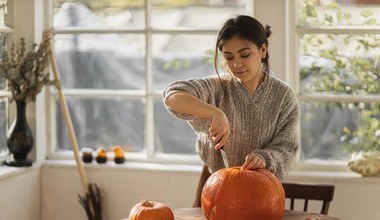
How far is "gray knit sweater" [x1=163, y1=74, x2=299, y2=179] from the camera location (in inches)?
99.5

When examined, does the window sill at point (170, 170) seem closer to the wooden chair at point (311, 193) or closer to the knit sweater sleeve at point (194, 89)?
the wooden chair at point (311, 193)

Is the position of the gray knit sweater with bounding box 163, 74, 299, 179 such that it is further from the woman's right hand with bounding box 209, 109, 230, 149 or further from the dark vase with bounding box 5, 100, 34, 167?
the dark vase with bounding box 5, 100, 34, 167

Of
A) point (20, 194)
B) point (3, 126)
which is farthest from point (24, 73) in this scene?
point (20, 194)

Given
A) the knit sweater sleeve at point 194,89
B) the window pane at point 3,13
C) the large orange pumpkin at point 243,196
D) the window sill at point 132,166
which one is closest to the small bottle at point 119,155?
the window sill at point 132,166

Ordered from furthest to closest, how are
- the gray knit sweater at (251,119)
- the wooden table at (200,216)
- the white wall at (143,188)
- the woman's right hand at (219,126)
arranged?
the white wall at (143,188) → the gray knit sweater at (251,119) → the wooden table at (200,216) → the woman's right hand at (219,126)

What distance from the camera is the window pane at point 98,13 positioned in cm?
375

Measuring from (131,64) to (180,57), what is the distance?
0.27m

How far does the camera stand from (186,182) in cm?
358

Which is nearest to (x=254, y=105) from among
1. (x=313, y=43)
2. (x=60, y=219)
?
(x=313, y=43)

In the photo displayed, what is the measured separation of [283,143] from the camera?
8.23 feet

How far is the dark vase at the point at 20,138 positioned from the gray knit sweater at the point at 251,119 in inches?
50.7

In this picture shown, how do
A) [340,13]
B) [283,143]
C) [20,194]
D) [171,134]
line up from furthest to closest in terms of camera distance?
[171,134]
[20,194]
[340,13]
[283,143]

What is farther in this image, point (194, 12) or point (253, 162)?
point (194, 12)

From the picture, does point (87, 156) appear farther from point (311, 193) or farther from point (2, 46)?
point (311, 193)
